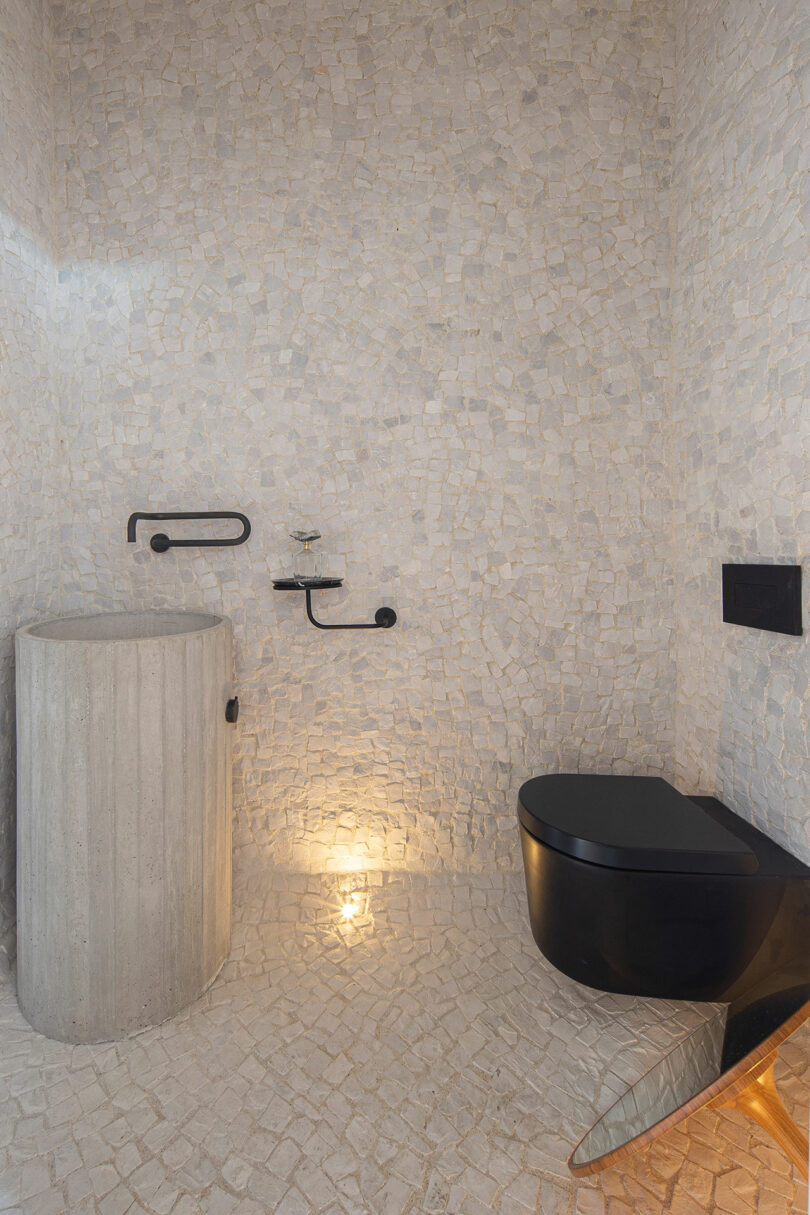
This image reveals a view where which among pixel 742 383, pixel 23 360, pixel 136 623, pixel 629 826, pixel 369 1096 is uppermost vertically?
pixel 23 360

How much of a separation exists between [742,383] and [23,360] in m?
1.77

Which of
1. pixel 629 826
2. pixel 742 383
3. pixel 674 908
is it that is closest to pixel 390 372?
pixel 742 383

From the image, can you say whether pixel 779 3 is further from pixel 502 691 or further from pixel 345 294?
pixel 502 691

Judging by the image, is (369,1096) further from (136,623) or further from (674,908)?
(136,623)

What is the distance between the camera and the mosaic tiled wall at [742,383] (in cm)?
123

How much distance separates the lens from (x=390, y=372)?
1680 mm

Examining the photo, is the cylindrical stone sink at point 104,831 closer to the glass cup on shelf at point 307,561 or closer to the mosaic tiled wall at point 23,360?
the mosaic tiled wall at point 23,360

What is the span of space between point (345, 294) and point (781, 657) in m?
1.42

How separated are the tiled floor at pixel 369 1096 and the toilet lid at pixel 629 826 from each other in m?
0.38

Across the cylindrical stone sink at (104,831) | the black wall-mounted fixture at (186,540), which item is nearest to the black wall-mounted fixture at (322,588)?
the black wall-mounted fixture at (186,540)

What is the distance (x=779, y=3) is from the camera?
1.26 meters

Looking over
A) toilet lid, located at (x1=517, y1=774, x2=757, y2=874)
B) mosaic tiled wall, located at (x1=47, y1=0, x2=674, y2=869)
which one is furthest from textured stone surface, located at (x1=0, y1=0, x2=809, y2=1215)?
toilet lid, located at (x1=517, y1=774, x2=757, y2=874)

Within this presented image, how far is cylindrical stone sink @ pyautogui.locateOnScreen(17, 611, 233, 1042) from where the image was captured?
4.01 ft

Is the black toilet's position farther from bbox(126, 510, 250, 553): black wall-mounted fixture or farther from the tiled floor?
bbox(126, 510, 250, 553): black wall-mounted fixture
